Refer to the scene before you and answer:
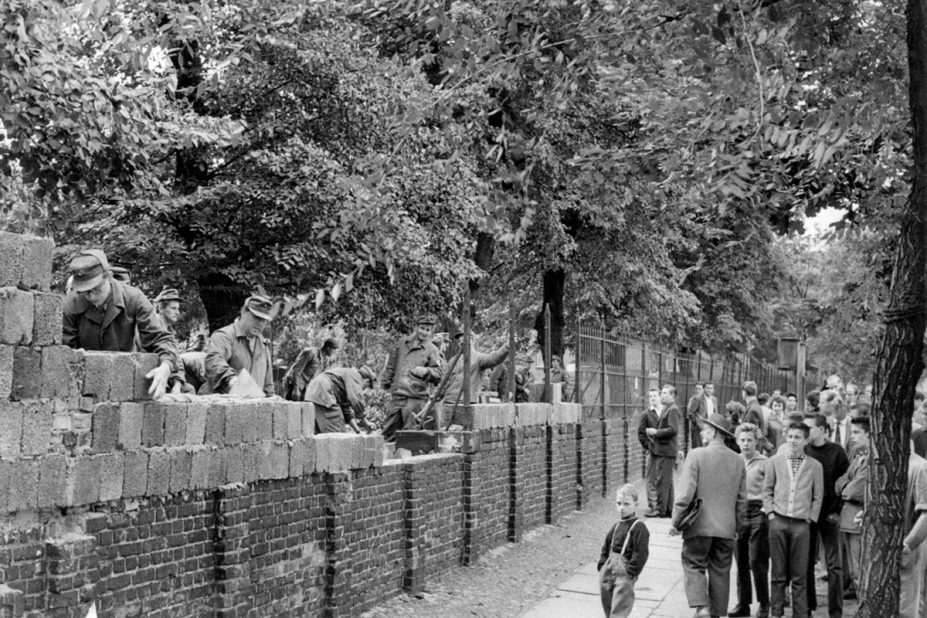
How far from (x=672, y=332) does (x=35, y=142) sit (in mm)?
23534

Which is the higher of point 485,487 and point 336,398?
point 336,398

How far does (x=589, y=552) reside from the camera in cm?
1623

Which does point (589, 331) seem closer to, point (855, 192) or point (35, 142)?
point (855, 192)

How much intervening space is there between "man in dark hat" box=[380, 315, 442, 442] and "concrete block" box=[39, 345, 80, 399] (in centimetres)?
890

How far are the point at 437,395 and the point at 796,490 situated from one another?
17.5 feet

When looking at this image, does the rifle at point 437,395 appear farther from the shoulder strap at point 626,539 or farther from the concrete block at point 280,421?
the shoulder strap at point 626,539

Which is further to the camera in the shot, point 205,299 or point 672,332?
point 672,332

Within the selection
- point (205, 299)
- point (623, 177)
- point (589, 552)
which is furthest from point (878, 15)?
point (205, 299)

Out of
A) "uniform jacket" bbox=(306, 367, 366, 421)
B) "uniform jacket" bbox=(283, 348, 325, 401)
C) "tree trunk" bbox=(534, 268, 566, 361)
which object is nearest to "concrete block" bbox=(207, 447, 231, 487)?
"uniform jacket" bbox=(306, 367, 366, 421)

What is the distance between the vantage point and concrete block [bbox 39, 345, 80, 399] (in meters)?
6.51

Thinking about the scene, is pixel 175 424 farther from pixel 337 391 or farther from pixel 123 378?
pixel 337 391

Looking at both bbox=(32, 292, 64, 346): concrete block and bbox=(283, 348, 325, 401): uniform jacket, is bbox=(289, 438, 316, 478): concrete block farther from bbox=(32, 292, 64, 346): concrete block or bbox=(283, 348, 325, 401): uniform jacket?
bbox=(283, 348, 325, 401): uniform jacket

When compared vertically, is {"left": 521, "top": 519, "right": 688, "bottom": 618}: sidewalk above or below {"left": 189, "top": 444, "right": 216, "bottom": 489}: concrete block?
below

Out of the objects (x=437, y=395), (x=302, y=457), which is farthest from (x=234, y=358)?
(x=437, y=395)
